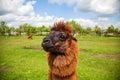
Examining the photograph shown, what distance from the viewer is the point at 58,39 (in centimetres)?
285

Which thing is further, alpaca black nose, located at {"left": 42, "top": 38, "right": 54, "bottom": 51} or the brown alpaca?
the brown alpaca

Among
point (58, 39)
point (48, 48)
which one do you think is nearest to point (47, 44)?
point (48, 48)

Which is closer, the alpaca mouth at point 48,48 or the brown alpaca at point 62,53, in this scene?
the alpaca mouth at point 48,48

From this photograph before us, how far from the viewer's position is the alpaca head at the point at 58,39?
8.87 ft

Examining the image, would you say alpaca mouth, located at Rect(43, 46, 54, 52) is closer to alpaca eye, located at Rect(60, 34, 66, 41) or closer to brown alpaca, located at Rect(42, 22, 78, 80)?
brown alpaca, located at Rect(42, 22, 78, 80)

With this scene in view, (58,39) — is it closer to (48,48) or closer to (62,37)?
(62,37)

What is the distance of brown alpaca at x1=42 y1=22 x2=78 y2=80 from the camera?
2809mm

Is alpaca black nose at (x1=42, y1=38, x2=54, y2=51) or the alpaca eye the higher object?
the alpaca eye

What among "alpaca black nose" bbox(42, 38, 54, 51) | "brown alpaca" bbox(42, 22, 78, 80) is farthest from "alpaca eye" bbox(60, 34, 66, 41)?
"alpaca black nose" bbox(42, 38, 54, 51)

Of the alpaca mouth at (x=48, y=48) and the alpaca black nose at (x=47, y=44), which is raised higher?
the alpaca black nose at (x=47, y=44)

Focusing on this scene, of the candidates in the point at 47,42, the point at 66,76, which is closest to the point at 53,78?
the point at 66,76

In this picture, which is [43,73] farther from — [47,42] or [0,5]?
[47,42]

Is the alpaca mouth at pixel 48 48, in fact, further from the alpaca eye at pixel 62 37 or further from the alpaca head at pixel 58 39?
the alpaca eye at pixel 62 37

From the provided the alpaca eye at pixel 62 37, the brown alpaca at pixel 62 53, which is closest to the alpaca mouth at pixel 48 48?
the brown alpaca at pixel 62 53
